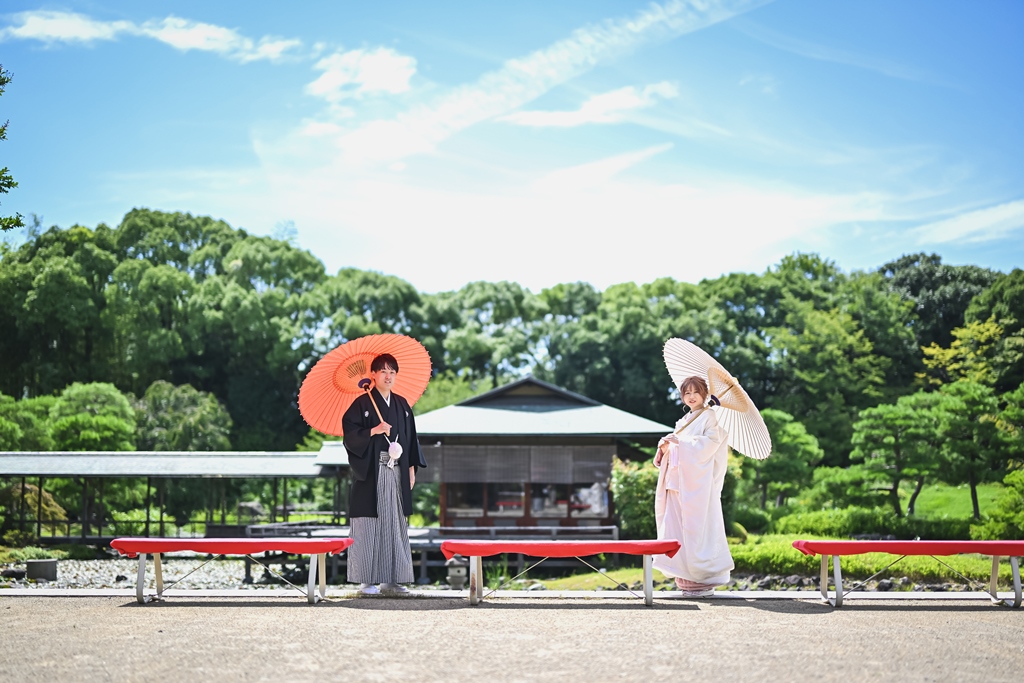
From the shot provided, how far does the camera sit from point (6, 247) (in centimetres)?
3619

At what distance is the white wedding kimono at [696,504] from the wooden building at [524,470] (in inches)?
511

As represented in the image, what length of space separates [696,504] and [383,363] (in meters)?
2.51

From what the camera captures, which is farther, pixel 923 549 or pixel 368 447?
pixel 368 447

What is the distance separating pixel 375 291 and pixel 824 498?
19.9 metres

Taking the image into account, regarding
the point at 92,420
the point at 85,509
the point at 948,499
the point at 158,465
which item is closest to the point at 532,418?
the point at 158,465

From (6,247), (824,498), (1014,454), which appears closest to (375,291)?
(6,247)

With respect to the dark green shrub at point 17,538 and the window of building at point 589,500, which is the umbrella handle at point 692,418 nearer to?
the window of building at point 589,500

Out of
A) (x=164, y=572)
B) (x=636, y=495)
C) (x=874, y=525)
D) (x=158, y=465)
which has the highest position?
(x=158, y=465)

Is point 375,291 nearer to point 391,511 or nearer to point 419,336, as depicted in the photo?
point 419,336

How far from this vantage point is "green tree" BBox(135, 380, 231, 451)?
2964cm

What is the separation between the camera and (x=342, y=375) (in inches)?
283

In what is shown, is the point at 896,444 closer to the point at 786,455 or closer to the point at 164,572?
the point at 786,455

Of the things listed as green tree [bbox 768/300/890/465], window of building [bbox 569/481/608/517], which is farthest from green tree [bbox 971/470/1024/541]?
green tree [bbox 768/300/890/465]

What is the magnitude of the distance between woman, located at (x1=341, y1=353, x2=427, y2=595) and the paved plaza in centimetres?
37
